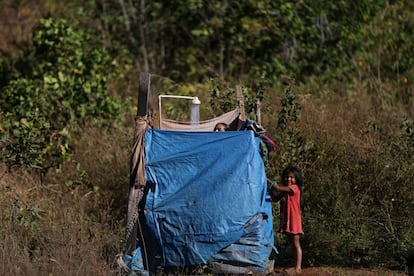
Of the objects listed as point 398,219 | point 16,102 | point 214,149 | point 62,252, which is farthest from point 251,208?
point 16,102

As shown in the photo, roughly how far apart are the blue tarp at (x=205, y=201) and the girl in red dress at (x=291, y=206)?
0.53 m

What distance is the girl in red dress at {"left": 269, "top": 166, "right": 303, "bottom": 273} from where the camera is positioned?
23.5 feet

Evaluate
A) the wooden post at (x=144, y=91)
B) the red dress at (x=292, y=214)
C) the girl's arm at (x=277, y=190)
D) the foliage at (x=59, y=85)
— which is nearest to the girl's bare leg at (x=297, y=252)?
the red dress at (x=292, y=214)

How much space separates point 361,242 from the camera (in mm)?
7758

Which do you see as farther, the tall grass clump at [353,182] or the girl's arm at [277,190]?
the tall grass clump at [353,182]

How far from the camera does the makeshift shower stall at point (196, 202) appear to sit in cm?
643

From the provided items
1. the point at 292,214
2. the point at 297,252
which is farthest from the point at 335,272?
the point at 292,214

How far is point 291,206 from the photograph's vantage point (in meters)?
7.20

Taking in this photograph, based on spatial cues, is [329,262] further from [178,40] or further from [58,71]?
[178,40]

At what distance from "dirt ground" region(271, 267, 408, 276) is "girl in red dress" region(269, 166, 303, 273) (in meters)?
0.12

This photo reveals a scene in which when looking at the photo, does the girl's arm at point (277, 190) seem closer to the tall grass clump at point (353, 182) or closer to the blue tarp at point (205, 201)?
the blue tarp at point (205, 201)

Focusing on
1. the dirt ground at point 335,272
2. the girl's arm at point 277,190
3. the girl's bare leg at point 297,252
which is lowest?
the dirt ground at point 335,272

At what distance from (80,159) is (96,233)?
282cm

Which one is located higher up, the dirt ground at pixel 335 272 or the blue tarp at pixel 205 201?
the blue tarp at pixel 205 201
